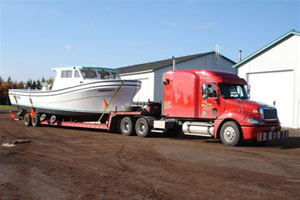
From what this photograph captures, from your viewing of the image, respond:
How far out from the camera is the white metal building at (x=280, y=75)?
17.9 meters

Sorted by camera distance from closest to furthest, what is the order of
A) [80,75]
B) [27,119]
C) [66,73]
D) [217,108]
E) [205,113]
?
→ [217,108], [205,113], [80,75], [66,73], [27,119]

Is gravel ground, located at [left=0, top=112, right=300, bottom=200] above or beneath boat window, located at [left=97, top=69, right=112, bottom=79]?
beneath

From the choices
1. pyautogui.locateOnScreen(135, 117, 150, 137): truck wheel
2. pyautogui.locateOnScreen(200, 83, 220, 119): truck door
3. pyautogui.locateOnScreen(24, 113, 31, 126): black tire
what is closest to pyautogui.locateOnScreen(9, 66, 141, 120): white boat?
pyautogui.locateOnScreen(24, 113, 31, 126): black tire

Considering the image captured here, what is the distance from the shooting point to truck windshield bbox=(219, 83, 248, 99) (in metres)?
11.7

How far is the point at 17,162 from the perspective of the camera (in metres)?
7.56

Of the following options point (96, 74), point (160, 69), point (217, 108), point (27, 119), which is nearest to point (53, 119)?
point (27, 119)

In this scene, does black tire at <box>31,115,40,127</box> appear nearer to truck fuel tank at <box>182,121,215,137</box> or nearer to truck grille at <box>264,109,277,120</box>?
truck fuel tank at <box>182,121,215,137</box>

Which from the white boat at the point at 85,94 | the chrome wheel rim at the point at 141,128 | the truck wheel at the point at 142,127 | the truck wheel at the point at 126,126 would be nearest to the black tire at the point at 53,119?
the white boat at the point at 85,94

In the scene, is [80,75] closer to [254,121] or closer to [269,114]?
[254,121]

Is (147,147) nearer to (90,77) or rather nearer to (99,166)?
(99,166)

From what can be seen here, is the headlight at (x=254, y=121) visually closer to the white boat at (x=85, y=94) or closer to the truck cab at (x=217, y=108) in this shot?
the truck cab at (x=217, y=108)

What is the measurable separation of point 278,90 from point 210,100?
9.16 metres

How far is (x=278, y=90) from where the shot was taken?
747 inches

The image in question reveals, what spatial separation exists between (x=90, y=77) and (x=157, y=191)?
11786 mm
